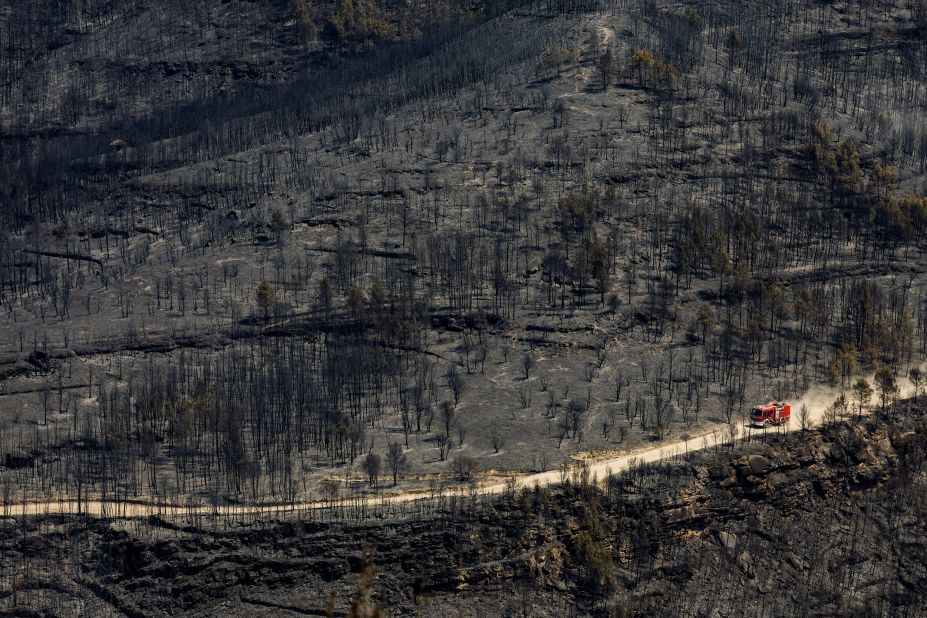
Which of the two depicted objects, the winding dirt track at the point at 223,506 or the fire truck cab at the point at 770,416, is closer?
the winding dirt track at the point at 223,506

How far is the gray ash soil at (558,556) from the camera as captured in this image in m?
127

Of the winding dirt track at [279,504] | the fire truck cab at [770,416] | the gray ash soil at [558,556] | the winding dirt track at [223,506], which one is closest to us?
the gray ash soil at [558,556]

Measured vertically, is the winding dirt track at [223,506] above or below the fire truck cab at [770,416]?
below

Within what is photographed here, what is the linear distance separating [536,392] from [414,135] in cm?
5368

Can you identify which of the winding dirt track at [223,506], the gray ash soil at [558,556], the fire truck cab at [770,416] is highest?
the fire truck cab at [770,416]

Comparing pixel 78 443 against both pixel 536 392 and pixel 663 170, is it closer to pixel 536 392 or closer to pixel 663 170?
pixel 536 392

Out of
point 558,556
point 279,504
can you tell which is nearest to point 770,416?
point 558,556

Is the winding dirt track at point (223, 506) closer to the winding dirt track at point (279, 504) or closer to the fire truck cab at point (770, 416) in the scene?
the winding dirt track at point (279, 504)

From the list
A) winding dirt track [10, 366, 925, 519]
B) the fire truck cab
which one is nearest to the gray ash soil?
winding dirt track [10, 366, 925, 519]

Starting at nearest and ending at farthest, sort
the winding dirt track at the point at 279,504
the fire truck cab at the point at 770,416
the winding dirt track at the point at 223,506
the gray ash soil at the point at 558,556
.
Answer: the gray ash soil at the point at 558,556, the winding dirt track at the point at 223,506, the winding dirt track at the point at 279,504, the fire truck cab at the point at 770,416

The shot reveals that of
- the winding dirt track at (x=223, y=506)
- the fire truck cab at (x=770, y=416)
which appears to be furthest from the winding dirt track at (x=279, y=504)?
the fire truck cab at (x=770, y=416)

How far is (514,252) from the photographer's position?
16988cm

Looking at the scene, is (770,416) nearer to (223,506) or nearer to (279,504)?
(279,504)

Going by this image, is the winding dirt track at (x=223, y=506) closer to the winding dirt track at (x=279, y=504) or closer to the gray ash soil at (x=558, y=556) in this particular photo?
the winding dirt track at (x=279, y=504)
